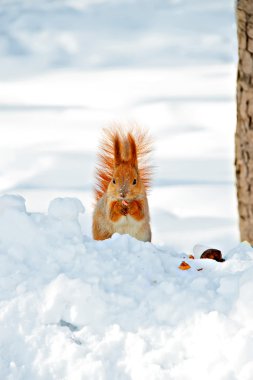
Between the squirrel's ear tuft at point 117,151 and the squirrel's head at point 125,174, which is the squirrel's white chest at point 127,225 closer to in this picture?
the squirrel's head at point 125,174

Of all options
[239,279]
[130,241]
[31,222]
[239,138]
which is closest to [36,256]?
[31,222]

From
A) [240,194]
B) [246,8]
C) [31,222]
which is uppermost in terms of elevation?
[246,8]

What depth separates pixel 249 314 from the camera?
257 centimetres

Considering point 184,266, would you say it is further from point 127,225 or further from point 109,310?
point 127,225

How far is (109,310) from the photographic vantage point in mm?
2596

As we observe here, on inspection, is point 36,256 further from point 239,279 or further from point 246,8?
point 246,8

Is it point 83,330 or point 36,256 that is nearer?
point 83,330

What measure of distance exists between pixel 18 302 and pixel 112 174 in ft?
5.25

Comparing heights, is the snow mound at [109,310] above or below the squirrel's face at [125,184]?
below

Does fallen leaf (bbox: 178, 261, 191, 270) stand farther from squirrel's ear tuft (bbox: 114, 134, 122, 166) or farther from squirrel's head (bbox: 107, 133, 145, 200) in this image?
squirrel's ear tuft (bbox: 114, 134, 122, 166)

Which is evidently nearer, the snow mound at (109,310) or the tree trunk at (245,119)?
the snow mound at (109,310)

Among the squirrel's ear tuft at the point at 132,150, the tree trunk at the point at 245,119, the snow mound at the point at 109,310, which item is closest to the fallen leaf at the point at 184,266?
the snow mound at the point at 109,310

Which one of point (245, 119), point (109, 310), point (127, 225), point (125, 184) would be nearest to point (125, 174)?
point (125, 184)

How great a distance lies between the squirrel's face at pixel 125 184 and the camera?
13.0 ft
